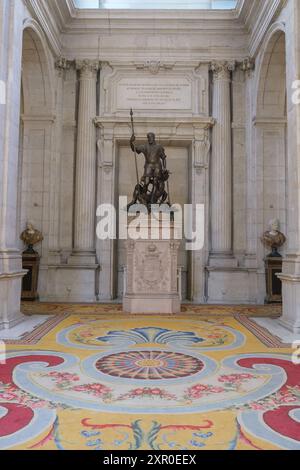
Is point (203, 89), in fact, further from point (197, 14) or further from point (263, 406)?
point (263, 406)

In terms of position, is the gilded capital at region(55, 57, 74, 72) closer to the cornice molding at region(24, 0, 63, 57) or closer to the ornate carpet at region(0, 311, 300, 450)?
the cornice molding at region(24, 0, 63, 57)

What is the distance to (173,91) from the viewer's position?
1024cm

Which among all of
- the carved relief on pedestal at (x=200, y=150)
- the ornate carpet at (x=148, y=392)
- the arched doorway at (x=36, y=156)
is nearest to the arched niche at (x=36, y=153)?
the arched doorway at (x=36, y=156)

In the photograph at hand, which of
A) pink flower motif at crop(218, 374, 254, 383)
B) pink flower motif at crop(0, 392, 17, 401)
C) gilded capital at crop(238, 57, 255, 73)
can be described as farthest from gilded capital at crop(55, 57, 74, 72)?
pink flower motif at crop(218, 374, 254, 383)

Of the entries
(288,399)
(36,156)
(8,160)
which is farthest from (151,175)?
(288,399)

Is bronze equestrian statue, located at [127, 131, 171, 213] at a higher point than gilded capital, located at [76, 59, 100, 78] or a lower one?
lower

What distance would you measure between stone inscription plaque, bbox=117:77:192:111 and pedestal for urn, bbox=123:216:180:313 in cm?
390

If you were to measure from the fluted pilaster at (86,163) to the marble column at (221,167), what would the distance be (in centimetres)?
307

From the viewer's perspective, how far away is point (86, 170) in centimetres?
1004

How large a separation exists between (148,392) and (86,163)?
7.60 metres

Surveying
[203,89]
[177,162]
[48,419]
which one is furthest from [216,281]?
[48,419]

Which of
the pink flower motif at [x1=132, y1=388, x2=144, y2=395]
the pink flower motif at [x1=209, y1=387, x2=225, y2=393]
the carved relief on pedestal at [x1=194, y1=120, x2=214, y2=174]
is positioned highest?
the carved relief on pedestal at [x1=194, y1=120, x2=214, y2=174]

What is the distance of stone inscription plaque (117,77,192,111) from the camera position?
10.2 m

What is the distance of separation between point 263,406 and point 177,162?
8.49 m
